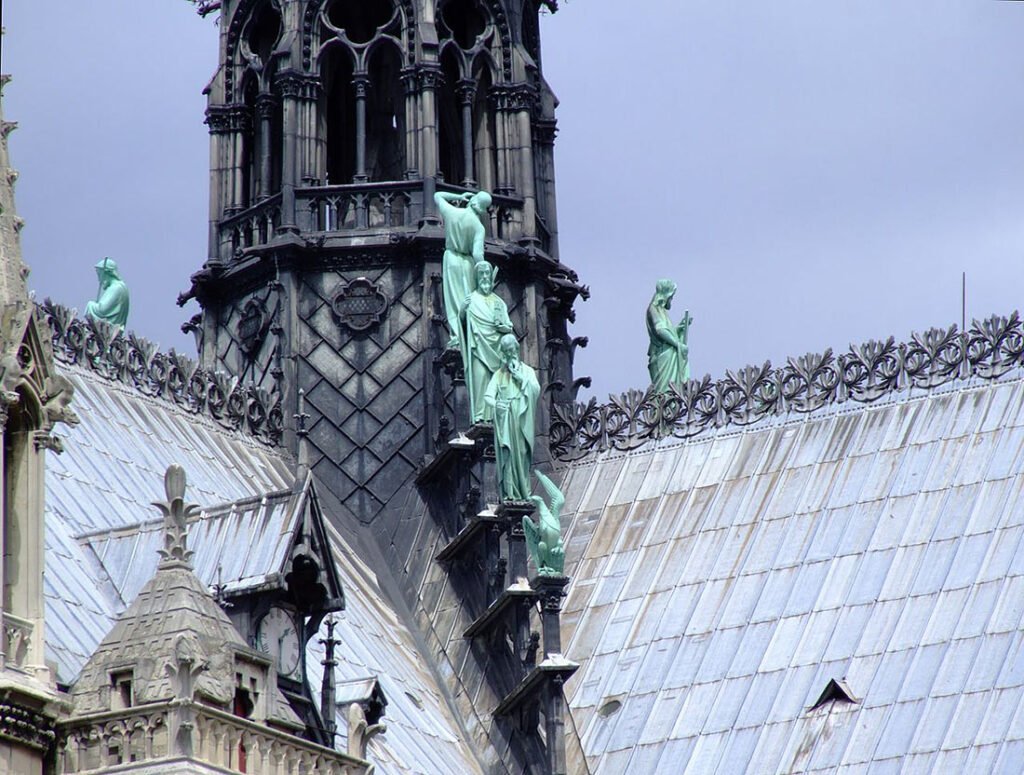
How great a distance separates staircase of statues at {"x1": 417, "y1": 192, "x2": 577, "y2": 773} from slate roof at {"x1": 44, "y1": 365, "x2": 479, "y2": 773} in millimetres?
1258

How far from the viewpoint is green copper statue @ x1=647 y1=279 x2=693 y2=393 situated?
2746 inches

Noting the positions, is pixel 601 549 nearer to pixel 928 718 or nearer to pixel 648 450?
pixel 648 450

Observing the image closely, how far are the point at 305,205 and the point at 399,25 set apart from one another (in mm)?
3941

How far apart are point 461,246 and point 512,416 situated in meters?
4.54

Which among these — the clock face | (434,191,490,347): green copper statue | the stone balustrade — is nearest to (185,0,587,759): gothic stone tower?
(434,191,490,347): green copper statue

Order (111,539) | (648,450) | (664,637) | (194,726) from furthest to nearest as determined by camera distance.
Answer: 1. (648,450)
2. (664,637)
3. (111,539)
4. (194,726)

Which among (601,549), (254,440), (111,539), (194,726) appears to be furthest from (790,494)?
(194,726)

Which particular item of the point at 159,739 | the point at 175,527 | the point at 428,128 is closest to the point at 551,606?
the point at 428,128

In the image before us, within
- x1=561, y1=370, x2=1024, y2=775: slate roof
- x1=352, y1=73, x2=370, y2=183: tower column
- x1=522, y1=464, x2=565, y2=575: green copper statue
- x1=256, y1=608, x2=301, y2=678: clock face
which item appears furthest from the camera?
x1=352, y1=73, x2=370, y2=183: tower column

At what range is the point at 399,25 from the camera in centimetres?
6950

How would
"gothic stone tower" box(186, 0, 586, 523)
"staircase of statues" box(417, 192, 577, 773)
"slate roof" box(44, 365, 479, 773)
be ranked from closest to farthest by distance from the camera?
"slate roof" box(44, 365, 479, 773)
"staircase of statues" box(417, 192, 577, 773)
"gothic stone tower" box(186, 0, 586, 523)

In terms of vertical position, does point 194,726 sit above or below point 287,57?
below

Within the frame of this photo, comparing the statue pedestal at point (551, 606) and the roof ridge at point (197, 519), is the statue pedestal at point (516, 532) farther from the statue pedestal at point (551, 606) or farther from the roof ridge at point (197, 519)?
the roof ridge at point (197, 519)

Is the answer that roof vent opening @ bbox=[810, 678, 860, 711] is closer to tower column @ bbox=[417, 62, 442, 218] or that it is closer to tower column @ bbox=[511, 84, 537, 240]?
tower column @ bbox=[511, 84, 537, 240]
